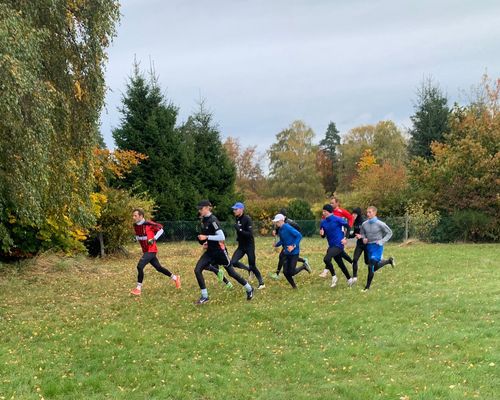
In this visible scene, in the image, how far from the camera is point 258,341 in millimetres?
7781

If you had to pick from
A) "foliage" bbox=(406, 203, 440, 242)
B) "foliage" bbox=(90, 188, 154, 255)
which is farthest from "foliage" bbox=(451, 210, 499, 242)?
"foliage" bbox=(90, 188, 154, 255)

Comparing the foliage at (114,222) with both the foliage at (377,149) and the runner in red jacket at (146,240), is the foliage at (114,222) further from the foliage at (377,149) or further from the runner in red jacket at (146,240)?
the foliage at (377,149)

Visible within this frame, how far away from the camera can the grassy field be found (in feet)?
19.4

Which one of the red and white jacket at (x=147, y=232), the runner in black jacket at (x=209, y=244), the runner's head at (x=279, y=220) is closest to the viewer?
the runner in black jacket at (x=209, y=244)

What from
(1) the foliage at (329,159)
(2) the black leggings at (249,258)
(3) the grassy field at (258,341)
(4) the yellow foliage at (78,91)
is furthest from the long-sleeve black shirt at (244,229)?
(1) the foliage at (329,159)

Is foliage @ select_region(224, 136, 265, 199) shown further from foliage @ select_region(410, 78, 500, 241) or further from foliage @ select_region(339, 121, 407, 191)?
foliage @ select_region(410, 78, 500, 241)

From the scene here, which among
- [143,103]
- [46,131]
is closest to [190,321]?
[46,131]

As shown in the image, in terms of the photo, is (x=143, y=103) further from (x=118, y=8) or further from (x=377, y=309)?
(x=377, y=309)

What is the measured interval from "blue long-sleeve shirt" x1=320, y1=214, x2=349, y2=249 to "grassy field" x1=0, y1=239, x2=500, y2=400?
42.0 inches

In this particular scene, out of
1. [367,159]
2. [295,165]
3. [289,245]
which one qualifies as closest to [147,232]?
[289,245]

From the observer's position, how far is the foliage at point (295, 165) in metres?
61.5

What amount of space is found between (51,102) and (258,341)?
5759 millimetres

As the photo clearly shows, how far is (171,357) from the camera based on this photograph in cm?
704

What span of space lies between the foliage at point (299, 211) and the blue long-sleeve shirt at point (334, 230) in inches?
1035
